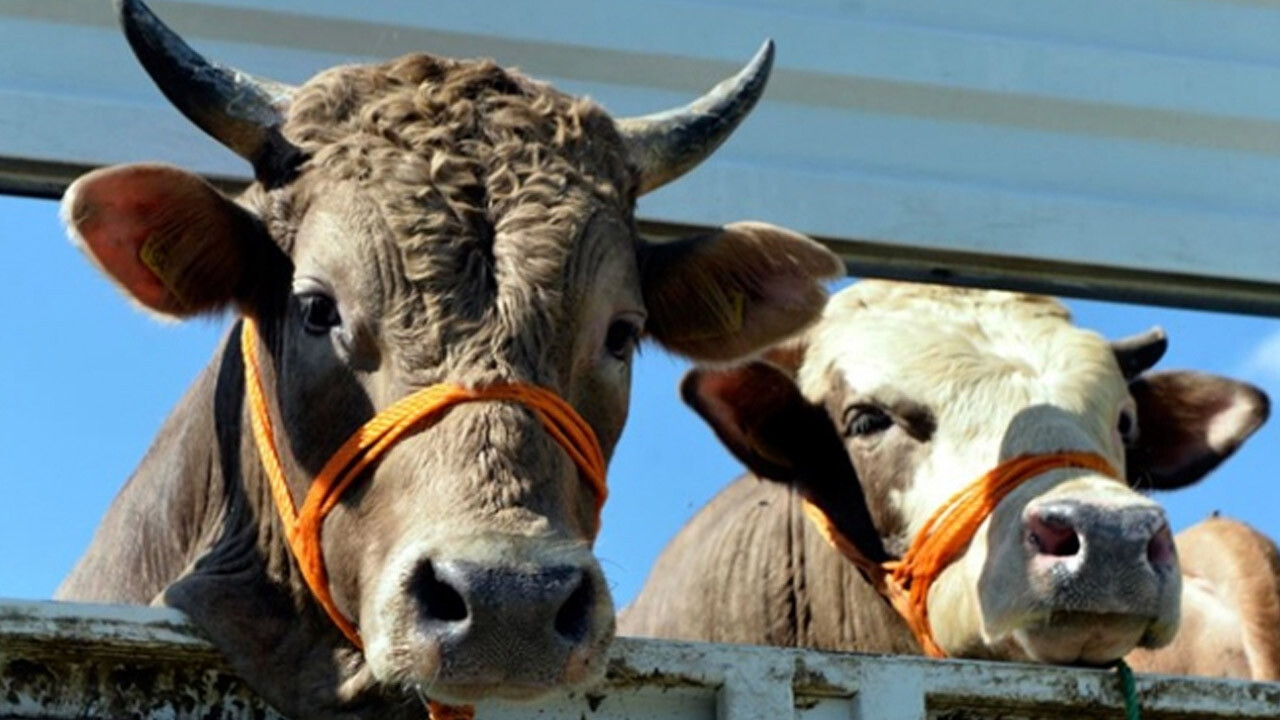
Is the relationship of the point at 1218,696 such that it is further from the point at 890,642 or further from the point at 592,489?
the point at 890,642

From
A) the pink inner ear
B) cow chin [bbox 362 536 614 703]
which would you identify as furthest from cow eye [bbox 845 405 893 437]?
cow chin [bbox 362 536 614 703]

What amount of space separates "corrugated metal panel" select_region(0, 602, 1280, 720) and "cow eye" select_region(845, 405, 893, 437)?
262 centimetres

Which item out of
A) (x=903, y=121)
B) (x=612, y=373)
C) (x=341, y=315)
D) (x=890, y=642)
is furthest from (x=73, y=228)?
(x=890, y=642)

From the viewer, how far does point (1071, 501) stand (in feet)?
19.3

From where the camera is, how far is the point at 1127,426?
281 inches

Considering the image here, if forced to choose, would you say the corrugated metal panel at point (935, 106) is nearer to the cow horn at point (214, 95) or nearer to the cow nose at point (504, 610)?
the cow horn at point (214, 95)

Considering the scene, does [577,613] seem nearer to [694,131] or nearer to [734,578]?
[694,131]

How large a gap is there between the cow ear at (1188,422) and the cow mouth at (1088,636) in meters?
1.79

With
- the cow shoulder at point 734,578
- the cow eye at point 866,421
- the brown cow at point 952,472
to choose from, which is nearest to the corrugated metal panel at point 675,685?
the brown cow at point 952,472

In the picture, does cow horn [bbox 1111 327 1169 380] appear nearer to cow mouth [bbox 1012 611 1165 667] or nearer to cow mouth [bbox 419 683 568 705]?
cow mouth [bbox 1012 611 1165 667]

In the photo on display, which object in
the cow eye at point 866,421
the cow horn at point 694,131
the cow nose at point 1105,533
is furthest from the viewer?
the cow eye at point 866,421

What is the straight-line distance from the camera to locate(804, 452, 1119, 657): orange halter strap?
6.36 m

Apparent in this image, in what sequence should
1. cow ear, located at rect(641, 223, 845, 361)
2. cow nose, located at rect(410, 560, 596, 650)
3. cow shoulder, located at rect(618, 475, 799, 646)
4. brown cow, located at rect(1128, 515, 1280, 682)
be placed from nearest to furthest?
cow nose, located at rect(410, 560, 596, 650)
cow ear, located at rect(641, 223, 845, 361)
cow shoulder, located at rect(618, 475, 799, 646)
brown cow, located at rect(1128, 515, 1280, 682)

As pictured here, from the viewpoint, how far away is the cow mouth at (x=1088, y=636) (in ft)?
19.1
